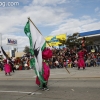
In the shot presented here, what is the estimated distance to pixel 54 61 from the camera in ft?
82.5

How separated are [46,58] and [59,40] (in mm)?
29048

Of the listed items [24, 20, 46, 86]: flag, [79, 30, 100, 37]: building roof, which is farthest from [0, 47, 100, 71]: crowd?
[24, 20, 46, 86]: flag

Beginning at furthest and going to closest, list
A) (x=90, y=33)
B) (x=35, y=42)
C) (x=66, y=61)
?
1. (x=90, y=33)
2. (x=66, y=61)
3. (x=35, y=42)

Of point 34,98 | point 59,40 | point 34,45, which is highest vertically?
point 59,40

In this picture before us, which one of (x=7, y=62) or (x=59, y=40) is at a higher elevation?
(x=59, y=40)

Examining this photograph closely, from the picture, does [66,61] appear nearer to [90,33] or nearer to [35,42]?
[90,33]

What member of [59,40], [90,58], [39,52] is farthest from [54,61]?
[39,52]

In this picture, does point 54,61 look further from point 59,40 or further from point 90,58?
point 59,40

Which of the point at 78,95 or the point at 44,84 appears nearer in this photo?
the point at 78,95

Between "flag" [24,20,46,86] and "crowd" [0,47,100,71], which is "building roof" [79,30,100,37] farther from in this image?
"flag" [24,20,46,86]

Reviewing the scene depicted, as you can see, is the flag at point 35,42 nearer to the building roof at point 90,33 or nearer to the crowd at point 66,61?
the crowd at point 66,61

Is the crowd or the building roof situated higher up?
the building roof

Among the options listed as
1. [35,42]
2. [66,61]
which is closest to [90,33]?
[66,61]

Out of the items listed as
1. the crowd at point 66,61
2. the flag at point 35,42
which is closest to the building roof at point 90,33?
the crowd at point 66,61
